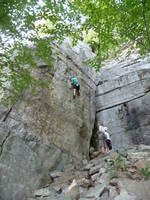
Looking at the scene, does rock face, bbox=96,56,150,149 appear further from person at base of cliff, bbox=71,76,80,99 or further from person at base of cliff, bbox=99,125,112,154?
person at base of cliff, bbox=71,76,80,99

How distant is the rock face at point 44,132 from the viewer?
964cm

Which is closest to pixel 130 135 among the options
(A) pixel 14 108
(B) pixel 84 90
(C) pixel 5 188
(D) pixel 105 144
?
(D) pixel 105 144

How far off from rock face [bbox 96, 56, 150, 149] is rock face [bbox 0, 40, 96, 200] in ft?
4.98

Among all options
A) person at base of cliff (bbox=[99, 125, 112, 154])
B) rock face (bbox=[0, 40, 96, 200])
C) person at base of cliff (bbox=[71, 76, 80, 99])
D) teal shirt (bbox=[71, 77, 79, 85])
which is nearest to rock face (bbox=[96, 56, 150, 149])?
rock face (bbox=[0, 40, 96, 200])

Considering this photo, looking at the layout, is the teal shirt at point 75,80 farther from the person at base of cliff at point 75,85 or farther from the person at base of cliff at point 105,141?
the person at base of cliff at point 105,141

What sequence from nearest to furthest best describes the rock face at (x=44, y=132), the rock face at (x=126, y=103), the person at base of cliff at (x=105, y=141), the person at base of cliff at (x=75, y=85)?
1. the rock face at (x=44, y=132)
2. the person at base of cliff at (x=105, y=141)
3. the person at base of cliff at (x=75, y=85)
4. the rock face at (x=126, y=103)

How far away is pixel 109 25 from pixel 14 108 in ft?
18.8

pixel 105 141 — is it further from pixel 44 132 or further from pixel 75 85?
pixel 75 85

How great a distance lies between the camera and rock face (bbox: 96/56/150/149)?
1512cm

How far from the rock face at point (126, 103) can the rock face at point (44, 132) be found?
4.98 ft

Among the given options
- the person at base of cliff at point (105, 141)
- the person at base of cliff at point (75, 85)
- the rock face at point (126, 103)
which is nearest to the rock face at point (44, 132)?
the person at base of cliff at point (75, 85)

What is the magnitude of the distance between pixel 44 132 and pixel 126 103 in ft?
23.8

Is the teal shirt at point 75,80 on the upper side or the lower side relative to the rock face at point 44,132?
upper

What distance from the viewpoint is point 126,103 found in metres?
16.5
